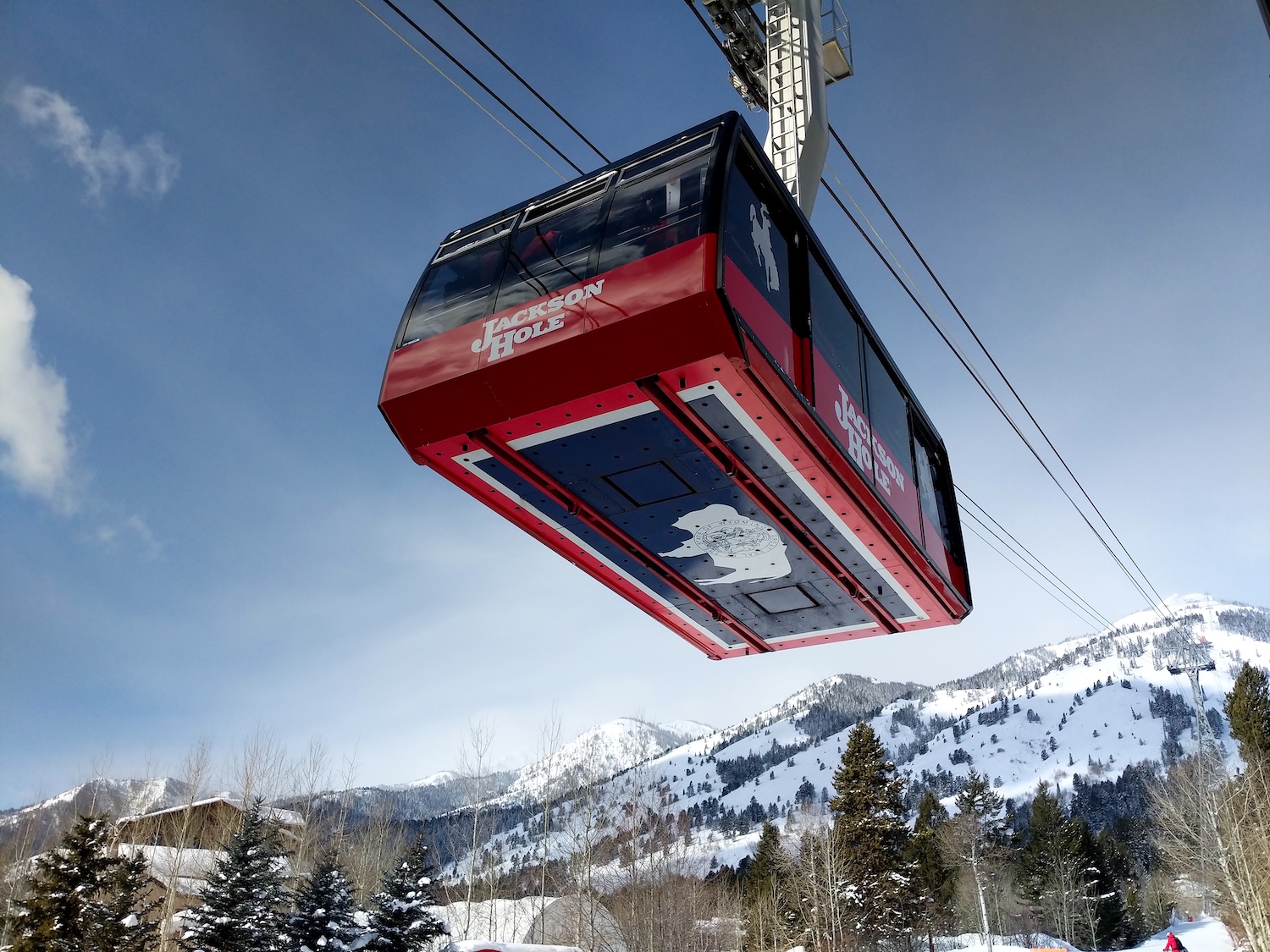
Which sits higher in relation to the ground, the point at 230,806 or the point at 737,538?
the point at 737,538

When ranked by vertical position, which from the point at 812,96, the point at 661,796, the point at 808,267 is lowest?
the point at 661,796

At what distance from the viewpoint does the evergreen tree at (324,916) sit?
63.2 ft

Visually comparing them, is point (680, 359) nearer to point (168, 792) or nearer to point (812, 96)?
point (812, 96)

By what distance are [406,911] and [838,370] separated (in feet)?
65.0

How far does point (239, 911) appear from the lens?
19438 mm

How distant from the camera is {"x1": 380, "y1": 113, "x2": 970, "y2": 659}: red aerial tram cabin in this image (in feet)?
15.0

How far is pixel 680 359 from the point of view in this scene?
4.45m

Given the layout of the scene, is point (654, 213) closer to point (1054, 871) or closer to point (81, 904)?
point (81, 904)

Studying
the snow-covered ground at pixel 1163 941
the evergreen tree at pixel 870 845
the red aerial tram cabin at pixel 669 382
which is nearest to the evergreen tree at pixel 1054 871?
the snow-covered ground at pixel 1163 941

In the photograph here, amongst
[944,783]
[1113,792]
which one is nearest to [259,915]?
[1113,792]

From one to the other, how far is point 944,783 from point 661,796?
525 feet

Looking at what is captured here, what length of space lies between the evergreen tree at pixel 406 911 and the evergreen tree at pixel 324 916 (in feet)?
2.14

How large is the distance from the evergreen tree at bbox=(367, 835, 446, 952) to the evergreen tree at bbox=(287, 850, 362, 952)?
0.65 meters

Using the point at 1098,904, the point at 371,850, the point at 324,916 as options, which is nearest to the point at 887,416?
the point at 324,916
